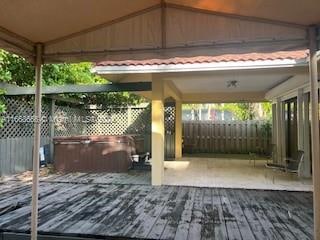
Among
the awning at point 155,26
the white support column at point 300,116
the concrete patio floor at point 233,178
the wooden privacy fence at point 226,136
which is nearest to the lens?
the awning at point 155,26

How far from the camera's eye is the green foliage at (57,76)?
935 cm

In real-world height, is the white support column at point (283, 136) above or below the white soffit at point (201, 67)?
below

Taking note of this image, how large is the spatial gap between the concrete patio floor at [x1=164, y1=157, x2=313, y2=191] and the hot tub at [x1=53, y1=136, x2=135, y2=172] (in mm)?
1366

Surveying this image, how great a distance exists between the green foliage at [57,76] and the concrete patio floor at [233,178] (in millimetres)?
4042

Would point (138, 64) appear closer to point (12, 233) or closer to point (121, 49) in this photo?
point (121, 49)

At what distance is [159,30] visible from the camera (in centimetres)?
342

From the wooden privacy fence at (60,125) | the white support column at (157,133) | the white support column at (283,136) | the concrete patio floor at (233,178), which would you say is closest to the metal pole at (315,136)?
the concrete patio floor at (233,178)

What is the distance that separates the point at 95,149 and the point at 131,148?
1.06 m

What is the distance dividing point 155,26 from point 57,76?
27.5 ft

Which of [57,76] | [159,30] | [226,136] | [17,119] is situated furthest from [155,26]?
[226,136]

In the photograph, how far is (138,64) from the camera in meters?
6.95

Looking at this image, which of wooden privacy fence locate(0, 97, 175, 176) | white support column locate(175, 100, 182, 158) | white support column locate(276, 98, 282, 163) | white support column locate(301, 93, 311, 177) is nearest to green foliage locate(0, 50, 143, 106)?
wooden privacy fence locate(0, 97, 175, 176)

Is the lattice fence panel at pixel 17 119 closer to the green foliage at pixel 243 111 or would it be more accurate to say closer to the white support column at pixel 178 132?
the white support column at pixel 178 132

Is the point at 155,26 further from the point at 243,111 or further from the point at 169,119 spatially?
the point at 243,111
